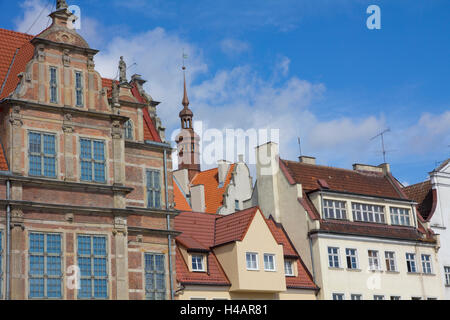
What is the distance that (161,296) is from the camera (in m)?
38.2

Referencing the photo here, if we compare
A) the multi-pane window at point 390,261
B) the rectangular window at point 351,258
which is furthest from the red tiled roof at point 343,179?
the rectangular window at point 351,258

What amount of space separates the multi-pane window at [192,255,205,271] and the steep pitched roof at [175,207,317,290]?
0.44 m

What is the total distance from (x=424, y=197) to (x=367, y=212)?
26.6ft

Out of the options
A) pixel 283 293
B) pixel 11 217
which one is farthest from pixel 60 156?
pixel 283 293

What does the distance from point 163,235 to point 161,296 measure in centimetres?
317

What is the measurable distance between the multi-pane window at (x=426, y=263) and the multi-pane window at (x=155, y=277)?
21.6 m

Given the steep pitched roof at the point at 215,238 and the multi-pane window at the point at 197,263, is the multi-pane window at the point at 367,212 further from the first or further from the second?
the multi-pane window at the point at 197,263

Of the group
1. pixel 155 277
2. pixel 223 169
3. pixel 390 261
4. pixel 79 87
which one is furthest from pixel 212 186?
pixel 79 87

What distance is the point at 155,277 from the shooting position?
3828cm

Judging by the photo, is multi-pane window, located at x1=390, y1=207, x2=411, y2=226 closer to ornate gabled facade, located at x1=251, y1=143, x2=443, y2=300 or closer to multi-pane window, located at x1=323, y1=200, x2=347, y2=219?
ornate gabled facade, located at x1=251, y1=143, x2=443, y2=300

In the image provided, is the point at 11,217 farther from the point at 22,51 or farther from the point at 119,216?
the point at 22,51

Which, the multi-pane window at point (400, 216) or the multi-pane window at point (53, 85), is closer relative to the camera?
the multi-pane window at point (53, 85)

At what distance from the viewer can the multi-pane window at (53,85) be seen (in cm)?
3603

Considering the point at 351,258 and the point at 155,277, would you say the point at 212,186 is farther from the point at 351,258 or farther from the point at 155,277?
the point at 155,277
